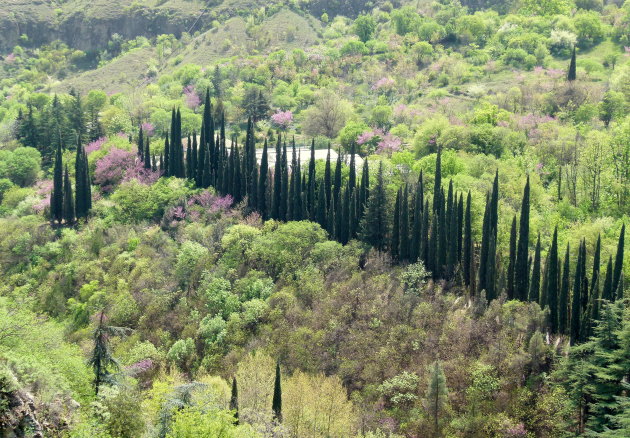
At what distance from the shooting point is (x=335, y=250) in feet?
235

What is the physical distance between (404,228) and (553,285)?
1399cm

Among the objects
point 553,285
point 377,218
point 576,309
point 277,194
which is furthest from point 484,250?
point 277,194

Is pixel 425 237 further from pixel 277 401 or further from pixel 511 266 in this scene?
pixel 277 401

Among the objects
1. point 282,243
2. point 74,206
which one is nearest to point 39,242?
point 74,206

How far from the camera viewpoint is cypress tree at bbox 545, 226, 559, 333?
5866 cm

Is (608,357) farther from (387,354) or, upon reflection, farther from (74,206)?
(74,206)

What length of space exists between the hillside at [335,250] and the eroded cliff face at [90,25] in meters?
50.1

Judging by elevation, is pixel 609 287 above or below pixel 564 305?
above

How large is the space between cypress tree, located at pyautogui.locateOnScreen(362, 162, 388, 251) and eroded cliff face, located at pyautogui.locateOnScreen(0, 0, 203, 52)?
125 m

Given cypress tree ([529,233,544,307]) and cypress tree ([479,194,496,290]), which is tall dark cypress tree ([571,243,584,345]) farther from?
cypress tree ([479,194,496,290])

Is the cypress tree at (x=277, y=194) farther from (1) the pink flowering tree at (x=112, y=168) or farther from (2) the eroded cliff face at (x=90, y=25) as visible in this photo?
(2) the eroded cliff face at (x=90, y=25)

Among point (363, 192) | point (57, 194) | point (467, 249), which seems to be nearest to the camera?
point (467, 249)

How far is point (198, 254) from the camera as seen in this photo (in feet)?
247

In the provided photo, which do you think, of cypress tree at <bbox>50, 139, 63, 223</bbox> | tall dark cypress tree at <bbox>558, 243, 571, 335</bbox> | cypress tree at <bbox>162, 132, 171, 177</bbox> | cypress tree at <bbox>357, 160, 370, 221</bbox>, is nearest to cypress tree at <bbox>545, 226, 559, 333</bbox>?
tall dark cypress tree at <bbox>558, 243, 571, 335</bbox>
